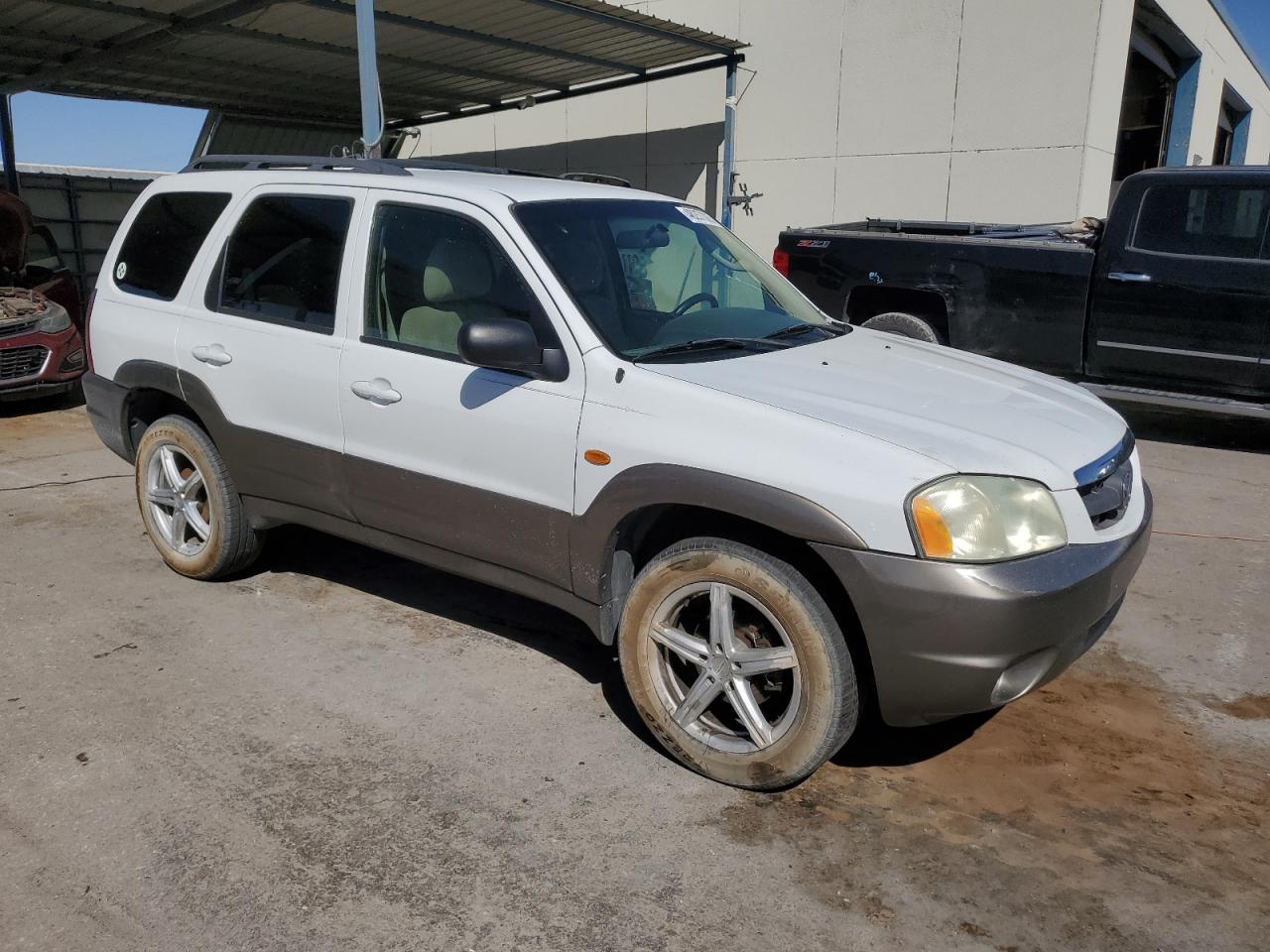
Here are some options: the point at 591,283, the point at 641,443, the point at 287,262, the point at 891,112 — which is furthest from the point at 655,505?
the point at 891,112

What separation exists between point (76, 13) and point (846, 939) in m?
12.0

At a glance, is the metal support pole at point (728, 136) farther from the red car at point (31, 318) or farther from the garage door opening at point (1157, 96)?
→ the red car at point (31, 318)

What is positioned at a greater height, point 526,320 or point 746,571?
point 526,320

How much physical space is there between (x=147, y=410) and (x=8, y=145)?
40.7 ft

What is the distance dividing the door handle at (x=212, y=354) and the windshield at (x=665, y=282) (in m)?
1.56

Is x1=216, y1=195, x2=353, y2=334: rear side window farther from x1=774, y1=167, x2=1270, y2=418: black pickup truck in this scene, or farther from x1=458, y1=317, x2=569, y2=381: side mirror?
x1=774, y1=167, x2=1270, y2=418: black pickup truck

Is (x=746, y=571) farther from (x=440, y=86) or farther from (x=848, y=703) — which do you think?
(x=440, y=86)

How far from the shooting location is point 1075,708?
3.79 metres

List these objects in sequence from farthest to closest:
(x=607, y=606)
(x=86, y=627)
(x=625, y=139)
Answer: (x=625, y=139) → (x=86, y=627) → (x=607, y=606)

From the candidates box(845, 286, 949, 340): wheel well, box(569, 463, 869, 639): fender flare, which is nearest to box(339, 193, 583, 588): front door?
box(569, 463, 869, 639): fender flare

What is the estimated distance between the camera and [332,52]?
1257 cm

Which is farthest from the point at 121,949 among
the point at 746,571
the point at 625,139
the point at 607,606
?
the point at 625,139

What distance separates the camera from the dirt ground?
2633 millimetres

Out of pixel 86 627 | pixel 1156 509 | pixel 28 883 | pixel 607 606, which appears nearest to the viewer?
pixel 28 883
